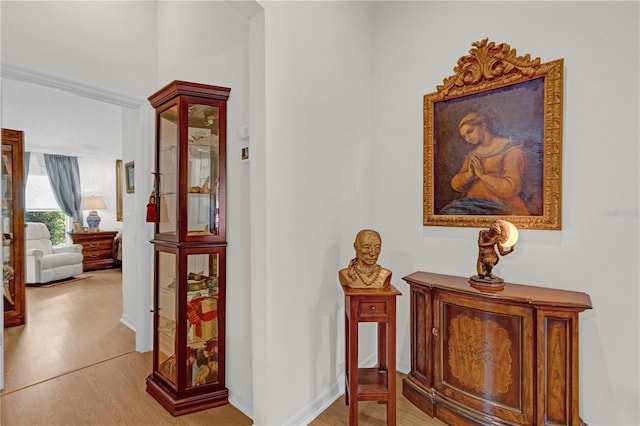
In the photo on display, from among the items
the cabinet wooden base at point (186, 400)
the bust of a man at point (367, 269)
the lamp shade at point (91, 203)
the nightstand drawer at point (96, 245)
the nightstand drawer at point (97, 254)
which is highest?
the lamp shade at point (91, 203)

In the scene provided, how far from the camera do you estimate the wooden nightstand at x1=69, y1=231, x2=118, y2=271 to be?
6.56m

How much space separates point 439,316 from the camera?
6.18 feet

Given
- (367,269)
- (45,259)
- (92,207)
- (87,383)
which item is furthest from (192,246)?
(92,207)

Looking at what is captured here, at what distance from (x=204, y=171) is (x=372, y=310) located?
4.63 feet

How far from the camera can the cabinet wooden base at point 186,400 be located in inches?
77.2

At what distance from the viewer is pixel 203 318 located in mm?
2125

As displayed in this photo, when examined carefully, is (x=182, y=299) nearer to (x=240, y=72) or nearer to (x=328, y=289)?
(x=328, y=289)

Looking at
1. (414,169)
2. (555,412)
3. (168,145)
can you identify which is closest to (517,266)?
(555,412)

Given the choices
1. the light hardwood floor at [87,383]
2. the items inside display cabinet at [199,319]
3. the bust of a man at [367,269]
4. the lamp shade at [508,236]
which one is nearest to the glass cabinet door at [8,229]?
the light hardwood floor at [87,383]

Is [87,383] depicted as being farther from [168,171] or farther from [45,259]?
[45,259]

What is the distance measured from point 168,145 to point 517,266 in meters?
2.42

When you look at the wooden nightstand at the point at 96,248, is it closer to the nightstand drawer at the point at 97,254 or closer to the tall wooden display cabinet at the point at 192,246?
the nightstand drawer at the point at 97,254

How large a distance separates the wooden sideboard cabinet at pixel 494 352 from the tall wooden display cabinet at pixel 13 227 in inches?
166

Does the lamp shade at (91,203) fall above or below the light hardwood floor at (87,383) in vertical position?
above
